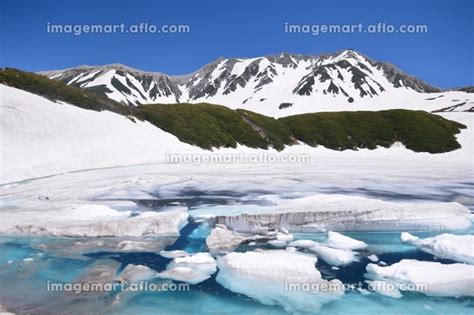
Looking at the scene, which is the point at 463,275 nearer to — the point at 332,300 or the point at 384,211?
the point at 332,300

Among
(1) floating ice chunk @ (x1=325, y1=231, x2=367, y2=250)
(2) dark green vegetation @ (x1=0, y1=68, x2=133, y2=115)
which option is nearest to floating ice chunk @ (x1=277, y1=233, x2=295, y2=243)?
(1) floating ice chunk @ (x1=325, y1=231, x2=367, y2=250)

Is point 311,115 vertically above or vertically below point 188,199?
above

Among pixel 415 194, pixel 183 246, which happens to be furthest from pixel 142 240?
pixel 415 194

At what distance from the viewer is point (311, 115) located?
227 feet

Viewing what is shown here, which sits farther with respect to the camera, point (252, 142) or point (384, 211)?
point (252, 142)

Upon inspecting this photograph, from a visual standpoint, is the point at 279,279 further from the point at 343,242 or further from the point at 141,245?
the point at 141,245

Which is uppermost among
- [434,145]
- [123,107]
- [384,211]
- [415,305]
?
[123,107]

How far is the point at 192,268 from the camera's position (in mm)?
8188

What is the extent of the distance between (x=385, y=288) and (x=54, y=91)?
135 feet

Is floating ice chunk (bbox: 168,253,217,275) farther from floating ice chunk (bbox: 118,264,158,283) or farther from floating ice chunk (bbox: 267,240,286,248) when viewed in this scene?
floating ice chunk (bbox: 267,240,286,248)

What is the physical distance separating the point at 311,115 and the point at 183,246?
62390mm

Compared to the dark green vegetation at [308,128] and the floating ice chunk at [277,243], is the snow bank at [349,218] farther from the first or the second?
the dark green vegetation at [308,128]

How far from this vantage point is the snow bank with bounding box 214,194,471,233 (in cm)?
1134
